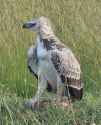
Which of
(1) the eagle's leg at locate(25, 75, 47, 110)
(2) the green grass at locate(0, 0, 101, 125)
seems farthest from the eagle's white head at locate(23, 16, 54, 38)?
(2) the green grass at locate(0, 0, 101, 125)

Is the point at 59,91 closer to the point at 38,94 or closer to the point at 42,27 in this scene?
the point at 38,94

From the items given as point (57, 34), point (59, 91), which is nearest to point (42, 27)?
point (59, 91)

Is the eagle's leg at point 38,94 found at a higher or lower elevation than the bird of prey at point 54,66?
lower

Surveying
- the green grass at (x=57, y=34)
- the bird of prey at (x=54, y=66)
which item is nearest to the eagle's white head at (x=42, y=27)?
the bird of prey at (x=54, y=66)

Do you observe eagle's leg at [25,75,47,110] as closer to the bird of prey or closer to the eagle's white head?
the bird of prey

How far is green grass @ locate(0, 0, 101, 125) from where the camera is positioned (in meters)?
5.64

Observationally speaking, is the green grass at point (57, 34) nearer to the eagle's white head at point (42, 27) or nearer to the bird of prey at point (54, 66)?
the bird of prey at point (54, 66)

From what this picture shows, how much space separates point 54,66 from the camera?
486cm

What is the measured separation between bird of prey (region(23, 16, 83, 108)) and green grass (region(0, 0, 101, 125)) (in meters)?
0.20

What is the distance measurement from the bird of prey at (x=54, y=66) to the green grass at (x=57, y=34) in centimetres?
20

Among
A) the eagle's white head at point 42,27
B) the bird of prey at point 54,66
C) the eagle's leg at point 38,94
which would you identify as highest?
the eagle's white head at point 42,27

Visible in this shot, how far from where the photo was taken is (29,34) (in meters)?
6.42

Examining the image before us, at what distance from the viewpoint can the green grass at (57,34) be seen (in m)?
5.64

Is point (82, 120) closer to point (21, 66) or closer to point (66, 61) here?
point (66, 61)
